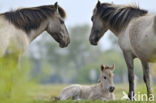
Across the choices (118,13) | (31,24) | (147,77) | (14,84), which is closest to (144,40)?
(147,77)

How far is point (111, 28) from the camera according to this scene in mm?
8719

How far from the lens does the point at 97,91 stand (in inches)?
354

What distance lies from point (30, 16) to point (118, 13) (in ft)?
6.45

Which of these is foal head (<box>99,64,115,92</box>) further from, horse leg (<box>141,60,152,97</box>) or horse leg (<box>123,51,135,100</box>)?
horse leg (<box>141,60,152,97</box>)

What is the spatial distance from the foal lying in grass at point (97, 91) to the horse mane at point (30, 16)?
5.64 feet

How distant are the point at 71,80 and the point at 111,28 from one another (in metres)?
105

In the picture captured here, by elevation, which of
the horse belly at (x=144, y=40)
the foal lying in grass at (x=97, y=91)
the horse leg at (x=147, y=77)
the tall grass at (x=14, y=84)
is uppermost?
the tall grass at (x=14, y=84)

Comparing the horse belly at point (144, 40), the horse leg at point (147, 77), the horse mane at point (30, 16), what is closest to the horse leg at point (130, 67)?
the horse leg at point (147, 77)

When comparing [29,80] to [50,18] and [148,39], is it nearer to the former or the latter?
[148,39]

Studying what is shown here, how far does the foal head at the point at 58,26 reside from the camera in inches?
339

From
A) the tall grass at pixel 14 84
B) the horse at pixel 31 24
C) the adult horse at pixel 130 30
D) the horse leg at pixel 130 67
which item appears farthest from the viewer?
the horse leg at pixel 130 67

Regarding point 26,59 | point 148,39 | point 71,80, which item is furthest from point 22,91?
point 71,80

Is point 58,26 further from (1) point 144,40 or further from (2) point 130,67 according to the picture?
(1) point 144,40

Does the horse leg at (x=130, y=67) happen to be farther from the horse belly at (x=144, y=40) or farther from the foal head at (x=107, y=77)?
the horse belly at (x=144, y=40)
